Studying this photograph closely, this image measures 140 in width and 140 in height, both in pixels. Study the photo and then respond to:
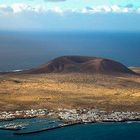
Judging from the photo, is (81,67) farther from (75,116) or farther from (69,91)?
(75,116)

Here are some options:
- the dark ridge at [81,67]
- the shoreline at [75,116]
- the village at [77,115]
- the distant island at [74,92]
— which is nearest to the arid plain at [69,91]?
the distant island at [74,92]

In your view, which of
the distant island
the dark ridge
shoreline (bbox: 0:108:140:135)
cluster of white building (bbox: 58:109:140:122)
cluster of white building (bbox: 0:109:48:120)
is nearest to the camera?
shoreline (bbox: 0:108:140:135)

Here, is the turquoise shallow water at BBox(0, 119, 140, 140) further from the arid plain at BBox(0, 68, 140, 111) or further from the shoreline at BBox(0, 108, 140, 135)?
the arid plain at BBox(0, 68, 140, 111)

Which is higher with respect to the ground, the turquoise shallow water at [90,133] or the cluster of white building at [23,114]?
the cluster of white building at [23,114]

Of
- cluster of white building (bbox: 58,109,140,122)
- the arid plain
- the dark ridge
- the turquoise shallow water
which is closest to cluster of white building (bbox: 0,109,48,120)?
the arid plain

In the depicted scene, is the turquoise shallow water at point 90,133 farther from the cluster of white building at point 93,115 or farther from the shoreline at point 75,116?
the cluster of white building at point 93,115

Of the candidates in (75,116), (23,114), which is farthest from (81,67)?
(23,114)
